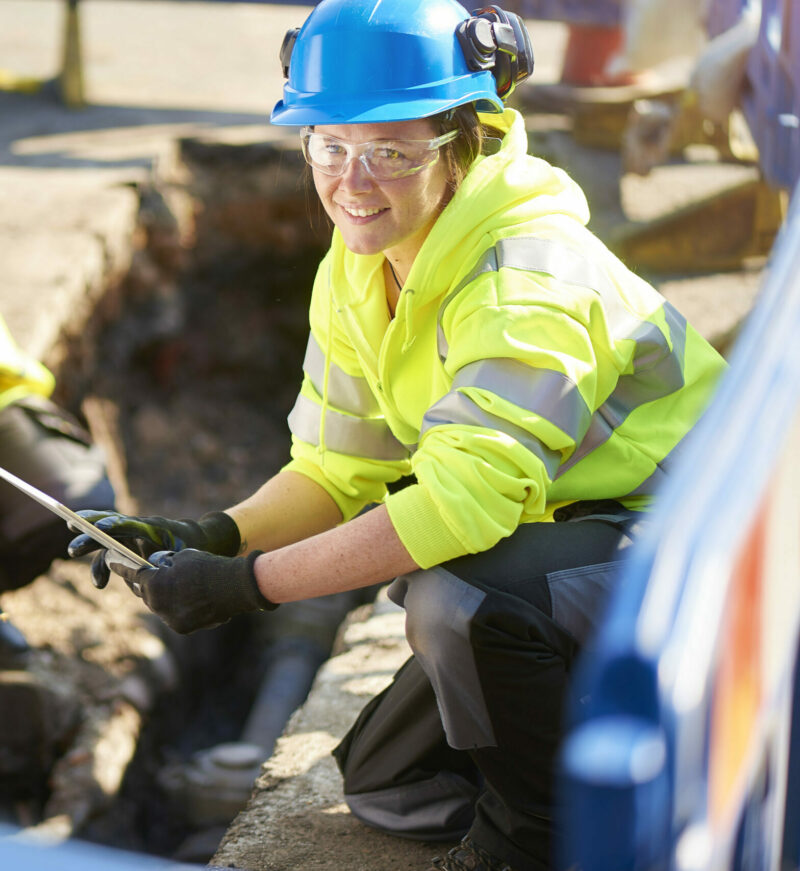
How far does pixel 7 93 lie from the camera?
270 inches

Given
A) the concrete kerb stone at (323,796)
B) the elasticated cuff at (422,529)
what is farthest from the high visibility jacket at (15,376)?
the elasticated cuff at (422,529)

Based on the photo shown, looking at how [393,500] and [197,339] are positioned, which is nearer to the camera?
[393,500]

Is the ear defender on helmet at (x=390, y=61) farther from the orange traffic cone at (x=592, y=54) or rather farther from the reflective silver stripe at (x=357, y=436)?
the orange traffic cone at (x=592, y=54)

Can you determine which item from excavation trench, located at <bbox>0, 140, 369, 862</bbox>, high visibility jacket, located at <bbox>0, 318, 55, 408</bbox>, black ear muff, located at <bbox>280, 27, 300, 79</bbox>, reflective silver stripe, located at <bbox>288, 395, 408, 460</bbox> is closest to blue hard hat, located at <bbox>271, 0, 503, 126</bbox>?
black ear muff, located at <bbox>280, 27, 300, 79</bbox>

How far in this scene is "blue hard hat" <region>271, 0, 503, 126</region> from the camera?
5.95ft

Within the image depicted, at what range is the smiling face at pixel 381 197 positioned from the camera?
6.04 feet

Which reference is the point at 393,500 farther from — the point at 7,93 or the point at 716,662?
the point at 7,93

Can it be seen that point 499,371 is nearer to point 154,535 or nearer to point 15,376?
point 154,535

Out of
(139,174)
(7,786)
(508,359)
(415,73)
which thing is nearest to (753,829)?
(508,359)

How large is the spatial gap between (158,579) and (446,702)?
0.49 meters

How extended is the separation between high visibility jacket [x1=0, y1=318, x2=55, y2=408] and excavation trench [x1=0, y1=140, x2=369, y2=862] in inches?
30.9

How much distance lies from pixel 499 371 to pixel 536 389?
61 mm

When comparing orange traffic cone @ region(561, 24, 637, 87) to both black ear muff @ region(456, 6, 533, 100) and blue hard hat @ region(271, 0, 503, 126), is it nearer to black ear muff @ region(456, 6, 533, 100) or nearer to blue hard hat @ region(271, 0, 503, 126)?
black ear muff @ region(456, 6, 533, 100)

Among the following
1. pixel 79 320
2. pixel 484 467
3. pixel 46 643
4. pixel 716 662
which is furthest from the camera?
pixel 79 320
